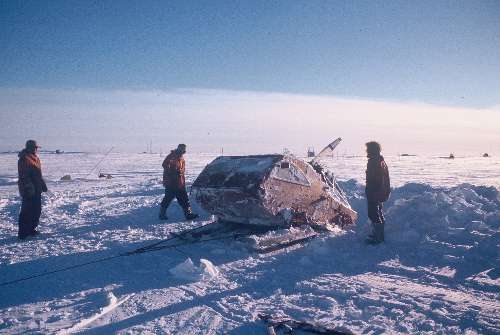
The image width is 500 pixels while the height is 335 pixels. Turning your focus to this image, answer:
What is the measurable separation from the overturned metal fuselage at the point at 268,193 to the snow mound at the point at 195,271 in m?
1.65

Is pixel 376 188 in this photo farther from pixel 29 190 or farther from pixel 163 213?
pixel 29 190

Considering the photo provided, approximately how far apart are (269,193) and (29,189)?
4879 millimetres

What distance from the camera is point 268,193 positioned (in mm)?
6562

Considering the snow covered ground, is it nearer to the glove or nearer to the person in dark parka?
the person in dark parka

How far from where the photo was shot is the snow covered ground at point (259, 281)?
3.86 metres

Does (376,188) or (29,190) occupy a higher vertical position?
(376,188)

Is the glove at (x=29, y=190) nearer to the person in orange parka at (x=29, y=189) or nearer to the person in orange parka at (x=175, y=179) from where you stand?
the person in orange parka at (x=29, y=189)

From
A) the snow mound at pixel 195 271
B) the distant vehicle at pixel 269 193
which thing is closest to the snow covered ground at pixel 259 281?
the snow mound at pixel 195 271

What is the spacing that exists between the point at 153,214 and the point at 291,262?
5417 millimetres

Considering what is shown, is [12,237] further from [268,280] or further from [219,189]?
[268,280]

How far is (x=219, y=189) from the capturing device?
7059 millimetres

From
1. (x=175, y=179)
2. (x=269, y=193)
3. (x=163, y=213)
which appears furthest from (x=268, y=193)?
(x=163, y=213)

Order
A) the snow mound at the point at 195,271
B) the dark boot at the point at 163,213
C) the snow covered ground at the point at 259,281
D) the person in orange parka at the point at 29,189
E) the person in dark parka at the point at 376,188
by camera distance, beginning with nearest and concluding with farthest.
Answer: the snow covered ground at the point at 259,281 < the snow mound at the point at 195,271 < the person in dark parka at the point at 376,188 < the person in orange parka at the point at 29,189 < the dark boot at the point at 163,213

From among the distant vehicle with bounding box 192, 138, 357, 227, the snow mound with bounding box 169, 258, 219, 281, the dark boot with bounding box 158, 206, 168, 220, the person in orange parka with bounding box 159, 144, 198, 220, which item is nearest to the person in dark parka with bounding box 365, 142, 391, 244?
the distant vehicle with bounding box 192, 138, 357, 227
